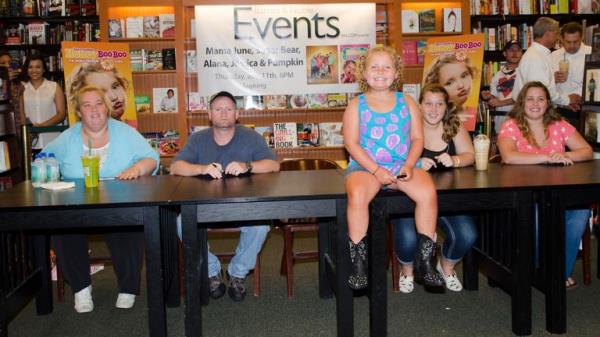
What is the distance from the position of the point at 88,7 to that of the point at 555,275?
234 inches

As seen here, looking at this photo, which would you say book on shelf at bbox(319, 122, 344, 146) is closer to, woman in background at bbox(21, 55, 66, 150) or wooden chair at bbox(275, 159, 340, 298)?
wooden chair at bbox(275, 159, 340, 298)

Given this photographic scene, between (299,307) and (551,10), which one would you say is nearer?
(299,307)

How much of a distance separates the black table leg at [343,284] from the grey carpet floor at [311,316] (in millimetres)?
168

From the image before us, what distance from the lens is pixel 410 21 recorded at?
6.02 metres

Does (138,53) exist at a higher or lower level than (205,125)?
higher

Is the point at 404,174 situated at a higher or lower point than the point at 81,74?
lower

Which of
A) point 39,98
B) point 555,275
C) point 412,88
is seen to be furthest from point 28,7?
point 555,275

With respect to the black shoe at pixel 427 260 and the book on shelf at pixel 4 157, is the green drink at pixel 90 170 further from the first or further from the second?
the book on shelf at pixel 4 157

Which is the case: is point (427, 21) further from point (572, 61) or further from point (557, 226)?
point (557, 226)

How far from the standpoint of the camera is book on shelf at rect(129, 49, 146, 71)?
590 centimetres

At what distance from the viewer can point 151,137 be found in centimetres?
595

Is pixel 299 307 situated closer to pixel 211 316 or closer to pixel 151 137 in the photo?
pixel 211 316

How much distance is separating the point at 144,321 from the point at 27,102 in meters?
3.47

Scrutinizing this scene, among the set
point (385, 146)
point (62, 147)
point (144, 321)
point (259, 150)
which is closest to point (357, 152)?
point (385, 146)
